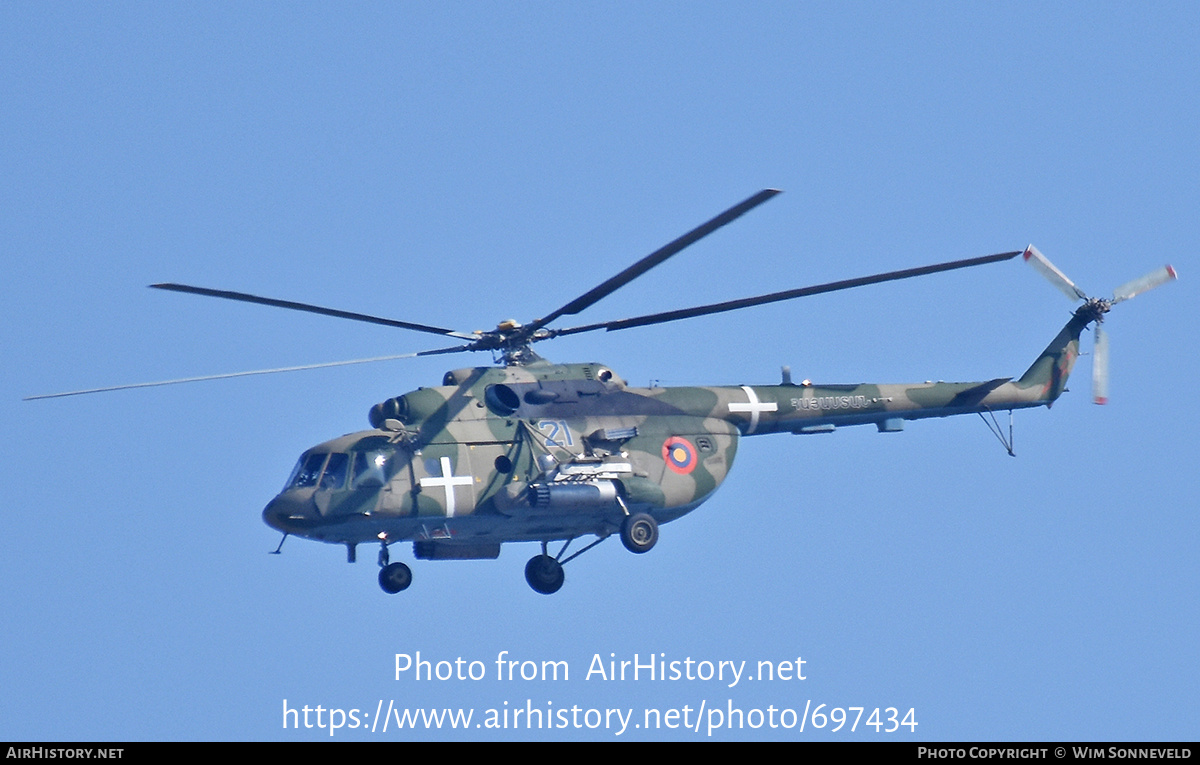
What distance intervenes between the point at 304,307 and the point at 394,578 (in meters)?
4.78

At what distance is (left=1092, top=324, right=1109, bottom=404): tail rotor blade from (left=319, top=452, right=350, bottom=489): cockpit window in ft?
43.7

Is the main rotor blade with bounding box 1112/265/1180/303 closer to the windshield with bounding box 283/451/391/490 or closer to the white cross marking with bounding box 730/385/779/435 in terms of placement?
the white cross marking with bounding box 730/385/779/435

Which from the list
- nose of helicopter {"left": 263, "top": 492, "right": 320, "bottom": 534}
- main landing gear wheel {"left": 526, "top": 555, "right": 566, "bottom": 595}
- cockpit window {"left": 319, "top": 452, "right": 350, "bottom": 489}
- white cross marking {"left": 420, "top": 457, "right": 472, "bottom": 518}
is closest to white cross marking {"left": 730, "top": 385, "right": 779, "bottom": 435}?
main landing gear wheel {"left": 526, "top": 555, "right": 566, "bottom": 595}

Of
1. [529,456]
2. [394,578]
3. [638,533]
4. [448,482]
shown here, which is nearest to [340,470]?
[448,482]

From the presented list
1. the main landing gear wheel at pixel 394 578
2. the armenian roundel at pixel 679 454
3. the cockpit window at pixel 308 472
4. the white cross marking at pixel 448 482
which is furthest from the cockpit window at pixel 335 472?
the armenian roundel at pixel 679 454

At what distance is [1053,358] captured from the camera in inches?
1307

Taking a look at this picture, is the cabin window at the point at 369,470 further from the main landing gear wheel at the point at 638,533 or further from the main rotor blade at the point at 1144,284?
the main rotor blade at the point at 1144,284

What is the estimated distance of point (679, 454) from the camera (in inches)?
1168

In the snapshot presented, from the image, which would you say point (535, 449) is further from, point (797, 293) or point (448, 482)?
point (797, 293)

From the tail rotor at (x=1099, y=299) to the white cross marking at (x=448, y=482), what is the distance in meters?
11.1

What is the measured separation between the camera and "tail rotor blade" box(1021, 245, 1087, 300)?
32719 mm
